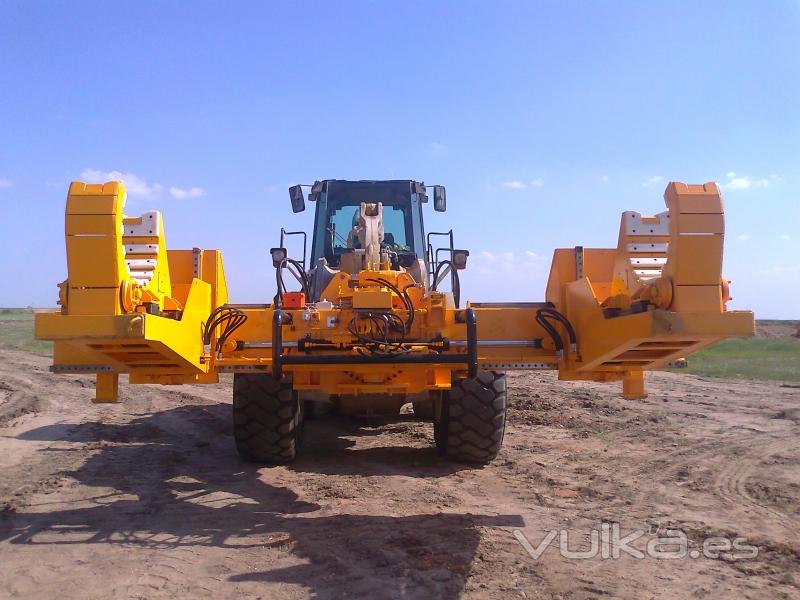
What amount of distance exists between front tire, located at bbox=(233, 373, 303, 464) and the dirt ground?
23 centimetres

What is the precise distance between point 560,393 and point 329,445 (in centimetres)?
616

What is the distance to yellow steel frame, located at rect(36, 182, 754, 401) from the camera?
14.0 feet

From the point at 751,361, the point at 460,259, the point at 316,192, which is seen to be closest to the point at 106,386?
the point at 316,192

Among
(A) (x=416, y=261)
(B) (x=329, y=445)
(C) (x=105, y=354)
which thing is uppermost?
(A) (x=416, y=261)

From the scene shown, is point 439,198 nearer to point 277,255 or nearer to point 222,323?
point 277,255

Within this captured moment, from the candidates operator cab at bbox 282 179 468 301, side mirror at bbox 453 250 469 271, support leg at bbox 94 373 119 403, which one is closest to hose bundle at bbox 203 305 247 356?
support leg at bbox 94 373 119 403

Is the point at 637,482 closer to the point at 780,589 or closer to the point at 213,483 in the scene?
the point at 780,589

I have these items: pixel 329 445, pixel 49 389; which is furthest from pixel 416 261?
pixel 49 389

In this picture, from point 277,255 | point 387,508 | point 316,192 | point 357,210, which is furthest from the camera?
point 316,192

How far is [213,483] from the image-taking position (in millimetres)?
6320

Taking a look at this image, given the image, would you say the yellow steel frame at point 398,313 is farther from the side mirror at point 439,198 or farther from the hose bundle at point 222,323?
the side mirror at point 439,198

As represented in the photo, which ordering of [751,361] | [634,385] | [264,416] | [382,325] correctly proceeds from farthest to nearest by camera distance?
1. [751,361]
2. [264,416]
3. [634,385]
4. [382,325]

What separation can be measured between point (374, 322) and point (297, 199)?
2.83 m

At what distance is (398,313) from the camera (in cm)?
584
